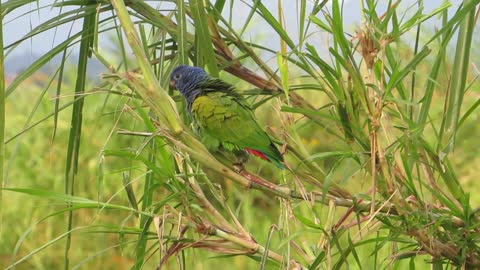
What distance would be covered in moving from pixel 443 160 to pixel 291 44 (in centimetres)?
16

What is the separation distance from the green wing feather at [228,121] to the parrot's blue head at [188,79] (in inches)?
0.4

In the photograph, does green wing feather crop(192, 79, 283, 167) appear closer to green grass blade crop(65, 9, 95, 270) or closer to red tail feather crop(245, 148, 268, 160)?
red tail feather crop(245, 148, 268, 160)

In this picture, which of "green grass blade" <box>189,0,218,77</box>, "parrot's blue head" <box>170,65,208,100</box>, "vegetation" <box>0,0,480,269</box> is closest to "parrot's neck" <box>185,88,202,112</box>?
"parrot's blue head" <box>170,65,208,100</box>

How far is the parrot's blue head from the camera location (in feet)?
2.64

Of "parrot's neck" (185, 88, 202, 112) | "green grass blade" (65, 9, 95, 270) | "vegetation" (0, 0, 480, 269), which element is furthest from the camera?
"parrot's neck" (185, 88, 202, 112)

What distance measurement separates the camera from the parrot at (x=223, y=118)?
0.84 meters

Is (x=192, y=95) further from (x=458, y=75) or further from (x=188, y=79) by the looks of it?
(x=458, y=75)

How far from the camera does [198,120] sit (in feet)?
2.86

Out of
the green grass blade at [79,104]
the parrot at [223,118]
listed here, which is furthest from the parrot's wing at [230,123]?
the green grass blade at [79,104]

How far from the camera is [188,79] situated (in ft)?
2.88

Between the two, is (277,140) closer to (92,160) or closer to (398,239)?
(398,239)

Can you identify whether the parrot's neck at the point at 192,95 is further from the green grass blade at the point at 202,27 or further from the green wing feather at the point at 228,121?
the green grass blade at the point at 202,27

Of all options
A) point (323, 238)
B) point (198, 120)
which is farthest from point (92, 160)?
point (323, 238)

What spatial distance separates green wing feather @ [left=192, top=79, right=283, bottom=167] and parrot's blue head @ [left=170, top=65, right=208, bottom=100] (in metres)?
0.01
